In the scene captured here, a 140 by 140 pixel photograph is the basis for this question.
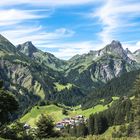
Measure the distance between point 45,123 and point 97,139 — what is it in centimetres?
3129

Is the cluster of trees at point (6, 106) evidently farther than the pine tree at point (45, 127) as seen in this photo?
No

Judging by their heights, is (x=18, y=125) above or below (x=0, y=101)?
below

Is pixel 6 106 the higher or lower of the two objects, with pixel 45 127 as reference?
higher

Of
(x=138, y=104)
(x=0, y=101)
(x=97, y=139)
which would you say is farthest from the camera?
(x=138, y=104)

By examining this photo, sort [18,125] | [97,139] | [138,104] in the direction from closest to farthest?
[97,139] < [18,125] < [138,104]

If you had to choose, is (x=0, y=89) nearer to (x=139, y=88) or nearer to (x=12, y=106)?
(x=12, y=106)

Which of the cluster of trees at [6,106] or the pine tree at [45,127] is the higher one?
the cluster of trees at [6,106]

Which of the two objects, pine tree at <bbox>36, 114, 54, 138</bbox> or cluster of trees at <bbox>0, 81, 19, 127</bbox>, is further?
pine tree at <bbox>36, 114, 54, 138</bbox>

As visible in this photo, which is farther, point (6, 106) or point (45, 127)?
point (45, 127)

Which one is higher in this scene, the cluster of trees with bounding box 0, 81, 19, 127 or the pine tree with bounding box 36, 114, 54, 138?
the cluster of trees with bounding box 0, 81, 19, 127

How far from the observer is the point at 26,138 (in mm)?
49875

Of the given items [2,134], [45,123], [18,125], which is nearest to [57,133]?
[45,123]

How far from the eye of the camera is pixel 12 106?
6116cm

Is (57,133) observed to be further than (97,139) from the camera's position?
Yes
